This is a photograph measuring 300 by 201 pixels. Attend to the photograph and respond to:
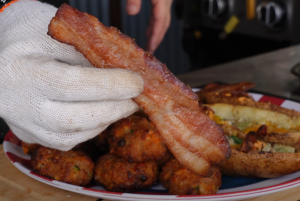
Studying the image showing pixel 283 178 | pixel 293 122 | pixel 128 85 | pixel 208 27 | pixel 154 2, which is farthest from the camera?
pixel 208 27

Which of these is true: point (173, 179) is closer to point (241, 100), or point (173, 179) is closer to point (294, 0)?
point (241, 100)

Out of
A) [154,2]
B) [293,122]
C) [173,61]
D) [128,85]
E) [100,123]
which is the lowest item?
[173,61]

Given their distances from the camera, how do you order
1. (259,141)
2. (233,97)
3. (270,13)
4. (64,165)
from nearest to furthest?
(64,165)
(259,141)
(233,97)
(270,13)

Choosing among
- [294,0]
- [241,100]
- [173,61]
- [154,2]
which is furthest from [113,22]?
[241,100]

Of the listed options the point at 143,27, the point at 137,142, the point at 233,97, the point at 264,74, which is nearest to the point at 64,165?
the point at 137,142

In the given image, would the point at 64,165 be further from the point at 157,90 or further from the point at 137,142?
the point at 157,90
